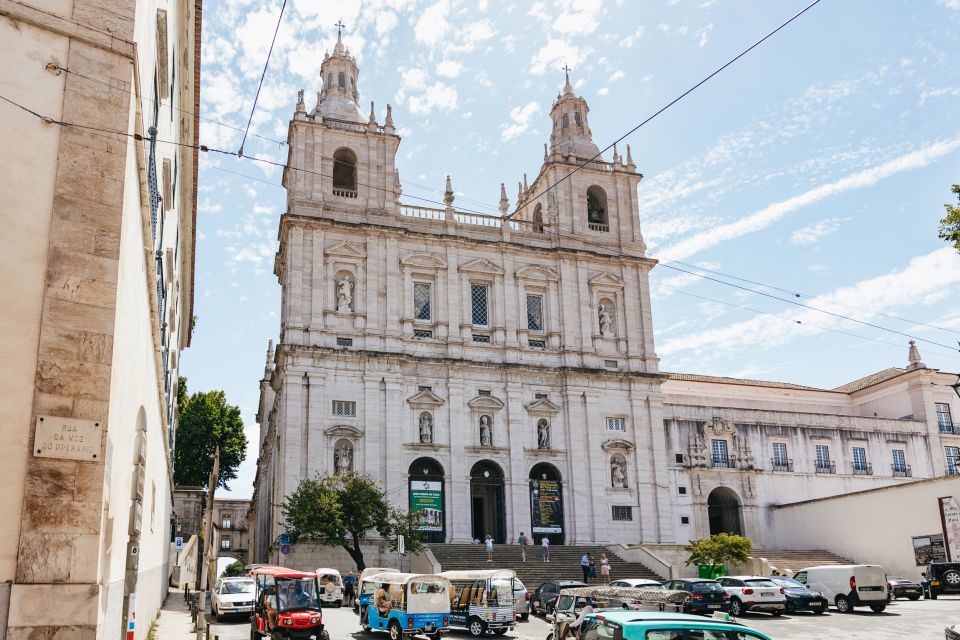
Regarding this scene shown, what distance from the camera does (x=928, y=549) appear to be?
38.0 m

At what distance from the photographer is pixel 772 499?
163 feet

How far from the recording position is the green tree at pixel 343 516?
118ft

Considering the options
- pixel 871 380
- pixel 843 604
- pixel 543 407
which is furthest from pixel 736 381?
pixel 843 604

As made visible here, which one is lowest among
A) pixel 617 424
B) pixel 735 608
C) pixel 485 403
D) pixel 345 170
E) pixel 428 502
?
pixel 735 608

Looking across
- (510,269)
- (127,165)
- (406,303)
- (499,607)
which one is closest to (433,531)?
(406,303)

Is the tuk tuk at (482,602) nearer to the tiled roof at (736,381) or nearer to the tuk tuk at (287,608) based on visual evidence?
the tuk tuk at (287,608)

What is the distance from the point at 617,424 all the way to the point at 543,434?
14.0 ft

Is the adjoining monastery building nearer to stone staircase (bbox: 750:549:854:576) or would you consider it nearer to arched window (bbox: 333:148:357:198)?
arched window (bbox: 333:148:357:198)

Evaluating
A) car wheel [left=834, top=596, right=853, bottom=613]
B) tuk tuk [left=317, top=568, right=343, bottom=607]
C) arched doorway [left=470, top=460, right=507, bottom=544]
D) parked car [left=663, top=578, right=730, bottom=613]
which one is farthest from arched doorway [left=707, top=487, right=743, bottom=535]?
tuk tuk [left=317, top=568, right=343, bottom=607]

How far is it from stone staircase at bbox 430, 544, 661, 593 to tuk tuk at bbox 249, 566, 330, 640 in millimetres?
17222

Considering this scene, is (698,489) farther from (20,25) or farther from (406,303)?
(20,25)

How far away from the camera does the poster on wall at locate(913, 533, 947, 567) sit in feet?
122

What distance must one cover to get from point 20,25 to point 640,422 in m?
40.4

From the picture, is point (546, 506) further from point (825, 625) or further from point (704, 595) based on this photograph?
point (825, 625)
